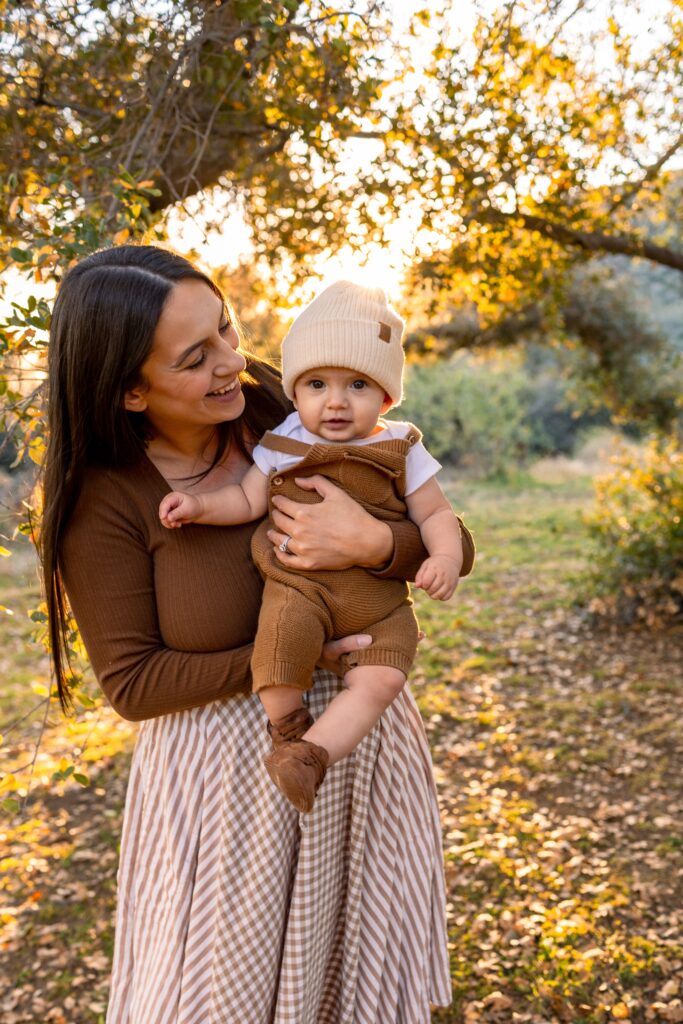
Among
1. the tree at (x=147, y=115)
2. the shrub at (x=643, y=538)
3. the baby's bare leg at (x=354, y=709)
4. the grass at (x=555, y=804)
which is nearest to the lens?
the baby's bare leg at (x=354, y=709)

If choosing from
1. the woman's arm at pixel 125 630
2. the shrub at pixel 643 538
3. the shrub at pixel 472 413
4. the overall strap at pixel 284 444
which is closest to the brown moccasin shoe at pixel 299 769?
the woman's arm at pixel 125 630

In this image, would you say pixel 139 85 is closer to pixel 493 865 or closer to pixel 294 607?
pixel 294 607

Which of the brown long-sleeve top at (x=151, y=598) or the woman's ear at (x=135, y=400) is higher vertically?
the woman's ear at (x=135, y=400)

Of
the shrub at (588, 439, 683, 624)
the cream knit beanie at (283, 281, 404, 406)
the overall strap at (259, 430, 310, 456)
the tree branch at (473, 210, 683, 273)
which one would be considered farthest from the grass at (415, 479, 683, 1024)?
the tree branch at (473, 210, 683, 273)

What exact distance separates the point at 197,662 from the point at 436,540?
0.59m

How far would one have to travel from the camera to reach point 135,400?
1.97 m

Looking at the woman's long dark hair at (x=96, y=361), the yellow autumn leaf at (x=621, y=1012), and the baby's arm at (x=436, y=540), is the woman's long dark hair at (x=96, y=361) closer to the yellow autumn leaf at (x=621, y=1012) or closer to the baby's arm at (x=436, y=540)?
the baby's arm at (x=436, y=540)

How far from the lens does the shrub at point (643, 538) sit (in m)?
6.86

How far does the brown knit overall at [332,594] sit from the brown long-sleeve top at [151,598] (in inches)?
3.1

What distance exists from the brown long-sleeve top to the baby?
78 millimetres

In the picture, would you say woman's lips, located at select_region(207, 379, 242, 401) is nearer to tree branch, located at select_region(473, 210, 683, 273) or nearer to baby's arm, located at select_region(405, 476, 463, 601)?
baby's arm, located at select_region(405, 476, 463, 601)

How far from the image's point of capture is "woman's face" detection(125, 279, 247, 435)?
1.90 meters

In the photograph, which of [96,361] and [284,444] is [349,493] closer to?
[284,444]

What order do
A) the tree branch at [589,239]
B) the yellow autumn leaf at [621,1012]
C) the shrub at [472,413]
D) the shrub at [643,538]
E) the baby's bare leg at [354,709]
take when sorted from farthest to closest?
the shrub at [472,413], the shrub at [643,538], the tree branch at [589,239], the yellow autumn leaf at [621,1012], the baby's bare leg at [354,709]
